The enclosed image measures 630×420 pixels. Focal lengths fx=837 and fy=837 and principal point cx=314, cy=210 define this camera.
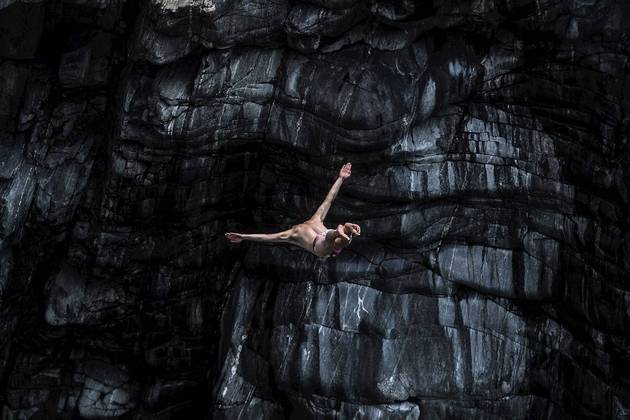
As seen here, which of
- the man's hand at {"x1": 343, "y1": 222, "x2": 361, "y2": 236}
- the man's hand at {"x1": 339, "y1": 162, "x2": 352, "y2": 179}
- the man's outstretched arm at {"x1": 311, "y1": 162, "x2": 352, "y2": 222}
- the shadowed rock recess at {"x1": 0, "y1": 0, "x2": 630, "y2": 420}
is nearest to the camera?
the man's hand at {"x1": 343, "y1": 222, "x2": 361, "y2": 236}

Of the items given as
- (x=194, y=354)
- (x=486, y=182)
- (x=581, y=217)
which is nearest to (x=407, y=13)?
(x=486, y=182)

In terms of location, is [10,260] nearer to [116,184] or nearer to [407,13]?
[116,184]

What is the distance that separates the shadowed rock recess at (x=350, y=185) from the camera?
53.3 ft

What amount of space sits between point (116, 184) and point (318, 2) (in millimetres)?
5961

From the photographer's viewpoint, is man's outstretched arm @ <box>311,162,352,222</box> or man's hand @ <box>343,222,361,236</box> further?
man's outstretched arm @ <box>311,162,352,222</box>

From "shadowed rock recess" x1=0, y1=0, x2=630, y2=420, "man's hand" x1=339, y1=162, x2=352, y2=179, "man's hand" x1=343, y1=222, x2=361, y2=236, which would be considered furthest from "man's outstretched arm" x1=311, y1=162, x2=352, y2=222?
"man's hand" x1=343, y1=222, x2=361, y2=236

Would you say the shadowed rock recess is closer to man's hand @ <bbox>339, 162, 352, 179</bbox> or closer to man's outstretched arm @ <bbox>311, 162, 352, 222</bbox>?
man's hand @ <bbox>339, 162, 352, 179</bbox>

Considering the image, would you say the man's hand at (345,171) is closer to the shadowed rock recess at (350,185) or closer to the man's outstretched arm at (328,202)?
the man's outstretched arm at (328,202)

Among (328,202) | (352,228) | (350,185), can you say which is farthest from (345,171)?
(352,228)

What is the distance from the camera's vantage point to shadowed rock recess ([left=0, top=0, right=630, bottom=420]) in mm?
16250

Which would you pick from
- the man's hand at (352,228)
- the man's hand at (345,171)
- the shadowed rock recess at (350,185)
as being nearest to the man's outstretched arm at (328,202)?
the man's hand at (345,171)

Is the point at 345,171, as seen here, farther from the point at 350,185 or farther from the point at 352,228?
the point at 352,228

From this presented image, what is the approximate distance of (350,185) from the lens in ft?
56.0

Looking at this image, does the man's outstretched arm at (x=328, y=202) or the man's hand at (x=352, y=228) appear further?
the man's outstretched arm at (x=328, y=202)
